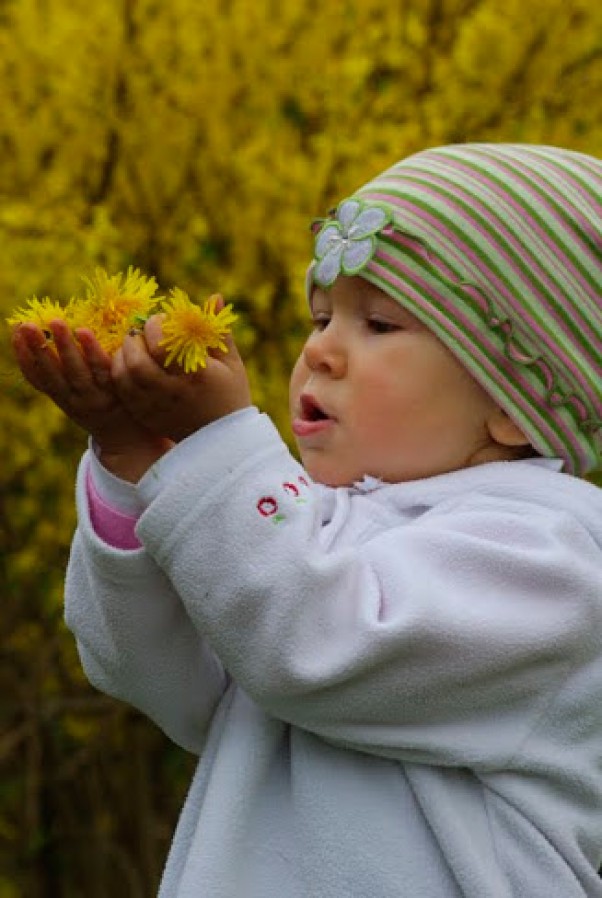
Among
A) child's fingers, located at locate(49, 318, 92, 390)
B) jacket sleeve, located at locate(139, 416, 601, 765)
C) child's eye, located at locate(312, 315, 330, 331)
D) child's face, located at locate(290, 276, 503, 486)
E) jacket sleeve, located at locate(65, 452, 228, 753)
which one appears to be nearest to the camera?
child's fingers, located at locate(49, 318, 92, 390)

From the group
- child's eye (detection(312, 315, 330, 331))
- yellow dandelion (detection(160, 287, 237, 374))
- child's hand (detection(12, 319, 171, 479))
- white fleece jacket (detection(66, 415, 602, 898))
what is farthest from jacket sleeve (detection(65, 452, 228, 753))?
child's eye (detection(312, 315, 330, 331))

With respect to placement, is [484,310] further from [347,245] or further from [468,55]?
[468,55]

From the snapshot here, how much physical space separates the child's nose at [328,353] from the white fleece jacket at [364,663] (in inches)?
6.2

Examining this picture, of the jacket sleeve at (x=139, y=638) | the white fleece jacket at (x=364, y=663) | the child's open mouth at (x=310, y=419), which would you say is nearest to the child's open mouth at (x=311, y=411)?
the child's open mouth at (x=310, y=419)

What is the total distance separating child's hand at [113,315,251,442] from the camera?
1.86 meters

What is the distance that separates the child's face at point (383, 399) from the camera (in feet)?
7.25

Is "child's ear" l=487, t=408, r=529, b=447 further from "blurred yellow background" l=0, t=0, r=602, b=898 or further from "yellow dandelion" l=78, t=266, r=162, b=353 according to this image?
"blurred yellow background" l=0, t=0, r=602, b=898

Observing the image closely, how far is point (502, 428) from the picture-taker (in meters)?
2.27

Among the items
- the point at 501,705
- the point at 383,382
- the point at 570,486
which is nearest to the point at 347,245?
the point at 383,382

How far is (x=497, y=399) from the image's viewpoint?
7.32 feet

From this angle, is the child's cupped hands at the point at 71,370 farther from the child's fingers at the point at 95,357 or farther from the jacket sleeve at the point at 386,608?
the jacket sleeve at the point at 386,608

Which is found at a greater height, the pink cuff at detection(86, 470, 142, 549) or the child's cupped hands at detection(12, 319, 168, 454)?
the child's cupped hands at detection(12, 319, 168, 454)

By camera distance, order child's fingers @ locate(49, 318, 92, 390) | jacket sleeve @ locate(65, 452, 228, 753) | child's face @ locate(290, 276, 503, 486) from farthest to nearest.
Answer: child's face @ locate(290, 276, 503, 486)
jacket sleeve @ locate(65, 452, 228, 753)
child's fingers @ locate(49, 318, 92, 390)

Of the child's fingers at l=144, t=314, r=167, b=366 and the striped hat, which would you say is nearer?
the child's fingers at l=144, t=314, r=167, b=366
